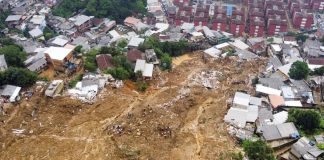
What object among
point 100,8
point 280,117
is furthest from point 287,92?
point 100,8

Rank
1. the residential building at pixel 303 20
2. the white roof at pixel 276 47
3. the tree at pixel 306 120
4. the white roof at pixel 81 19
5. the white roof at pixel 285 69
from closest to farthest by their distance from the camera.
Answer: the tree at pixel 306 120 < the white roof at pixel 285 69 < the white roof at pixel 276 47 < the white roof at pixel 81 19 < the residential building at pixel 303 20

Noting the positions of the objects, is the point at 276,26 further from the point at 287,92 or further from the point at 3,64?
the point at 3,64

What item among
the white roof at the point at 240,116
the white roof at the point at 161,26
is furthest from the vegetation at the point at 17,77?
the white roof at the point at 161,26

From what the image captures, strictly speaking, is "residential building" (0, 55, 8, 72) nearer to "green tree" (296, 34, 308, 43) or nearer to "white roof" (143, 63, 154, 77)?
"white roof" (143, 63, 154, 77)

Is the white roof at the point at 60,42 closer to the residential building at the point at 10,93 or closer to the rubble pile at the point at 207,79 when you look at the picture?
the residential building at the point at 10,93

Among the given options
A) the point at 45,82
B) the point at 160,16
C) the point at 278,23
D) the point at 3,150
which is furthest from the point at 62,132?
the point at 278,23

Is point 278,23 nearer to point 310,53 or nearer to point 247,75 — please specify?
point 310,53

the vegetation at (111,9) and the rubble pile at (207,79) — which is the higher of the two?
the vegetation at (111,9)
